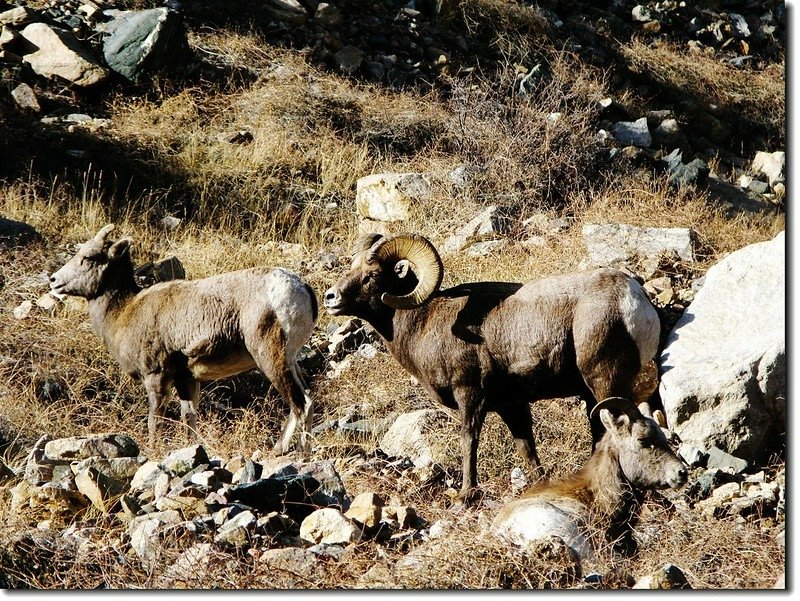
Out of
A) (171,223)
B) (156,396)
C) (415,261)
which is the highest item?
(415,261)

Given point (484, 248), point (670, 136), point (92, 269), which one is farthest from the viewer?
point (670, 136)

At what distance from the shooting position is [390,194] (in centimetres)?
1359

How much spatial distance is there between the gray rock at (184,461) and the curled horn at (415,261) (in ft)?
5.53

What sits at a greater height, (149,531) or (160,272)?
(149,531)

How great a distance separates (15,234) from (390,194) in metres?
4.35

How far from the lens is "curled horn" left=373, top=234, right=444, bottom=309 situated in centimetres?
792

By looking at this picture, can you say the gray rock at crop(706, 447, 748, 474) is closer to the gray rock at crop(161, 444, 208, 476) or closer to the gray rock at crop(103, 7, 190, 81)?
the gray rock at crop(161, 444, 208, 476)

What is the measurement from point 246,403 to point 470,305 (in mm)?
3435

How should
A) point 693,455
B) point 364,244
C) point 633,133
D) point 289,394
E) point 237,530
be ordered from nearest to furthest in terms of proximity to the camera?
point 237,530, point 693,455, point 364,244, point 289,394, point 633,133

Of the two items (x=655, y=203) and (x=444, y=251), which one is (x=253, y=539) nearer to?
(x=444, y=251)

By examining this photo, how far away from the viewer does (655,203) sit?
12.6m

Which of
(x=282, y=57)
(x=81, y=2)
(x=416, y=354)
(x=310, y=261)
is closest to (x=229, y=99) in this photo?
(x=282, y=57)

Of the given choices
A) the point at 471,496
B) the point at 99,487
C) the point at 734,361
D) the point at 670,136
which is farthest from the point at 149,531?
the point at 670,136

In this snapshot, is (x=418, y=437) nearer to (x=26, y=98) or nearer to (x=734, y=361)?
(x=734, y=361)
